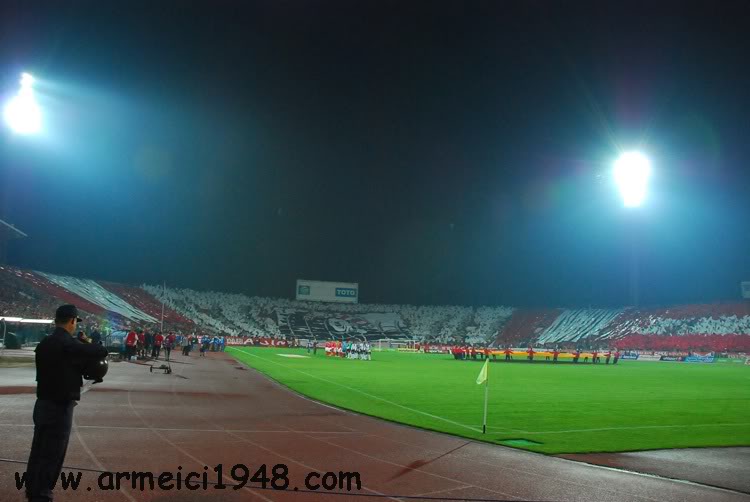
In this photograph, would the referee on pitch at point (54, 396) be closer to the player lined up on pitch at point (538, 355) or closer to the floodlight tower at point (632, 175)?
the player lined up on pitch at point (538, 355)

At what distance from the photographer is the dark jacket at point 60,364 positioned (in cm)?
496

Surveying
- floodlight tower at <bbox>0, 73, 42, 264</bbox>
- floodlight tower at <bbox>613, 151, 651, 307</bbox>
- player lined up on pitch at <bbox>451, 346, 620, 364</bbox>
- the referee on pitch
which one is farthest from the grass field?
floodlight tower at <bbox>613, 151, 651, 307</bbox>

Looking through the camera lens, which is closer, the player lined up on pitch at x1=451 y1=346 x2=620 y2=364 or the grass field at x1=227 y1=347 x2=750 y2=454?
the grass field at x1=227 y1=347 x2=750 y2=454

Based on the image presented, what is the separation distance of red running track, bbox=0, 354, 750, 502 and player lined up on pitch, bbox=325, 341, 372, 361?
31.7m

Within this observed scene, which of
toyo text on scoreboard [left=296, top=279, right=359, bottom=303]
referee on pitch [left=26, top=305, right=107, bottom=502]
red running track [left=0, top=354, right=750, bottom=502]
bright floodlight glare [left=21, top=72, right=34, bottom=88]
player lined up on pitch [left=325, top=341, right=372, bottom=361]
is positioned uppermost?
bright floodlight glare [left=21, top=72, right=34, bottom=88]

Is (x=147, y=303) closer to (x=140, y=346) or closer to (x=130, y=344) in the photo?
(x=140, y=346)

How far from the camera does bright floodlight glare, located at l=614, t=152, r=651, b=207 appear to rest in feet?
169

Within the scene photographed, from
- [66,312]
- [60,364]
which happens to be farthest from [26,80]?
[60,364]

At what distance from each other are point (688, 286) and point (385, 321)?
46070mm

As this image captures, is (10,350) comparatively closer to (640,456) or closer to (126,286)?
(640,456)

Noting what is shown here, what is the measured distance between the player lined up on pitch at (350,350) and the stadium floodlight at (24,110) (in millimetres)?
30017

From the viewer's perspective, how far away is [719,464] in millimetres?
9367

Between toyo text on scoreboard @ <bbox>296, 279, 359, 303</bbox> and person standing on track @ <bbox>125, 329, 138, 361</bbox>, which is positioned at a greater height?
toyo text on scoreboard @ <bbox>296, 279, 359, 303</bbox>

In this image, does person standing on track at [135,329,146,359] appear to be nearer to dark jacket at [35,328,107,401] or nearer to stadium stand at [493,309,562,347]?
dark jacket at [35,328,107,401]
